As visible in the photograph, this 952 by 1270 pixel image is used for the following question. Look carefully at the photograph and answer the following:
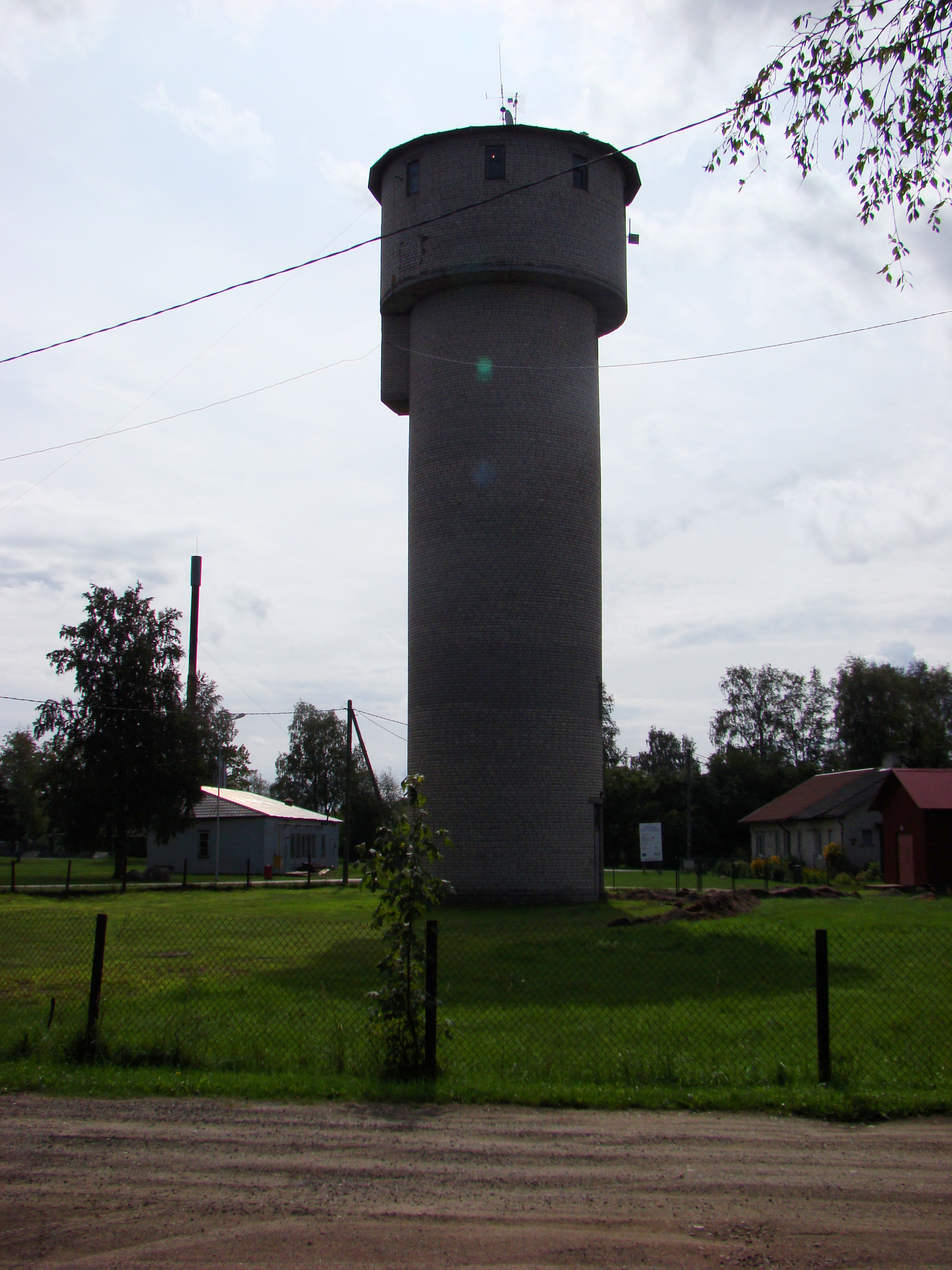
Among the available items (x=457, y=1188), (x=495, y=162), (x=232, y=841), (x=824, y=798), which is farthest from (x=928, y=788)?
(x=457, y=1188)

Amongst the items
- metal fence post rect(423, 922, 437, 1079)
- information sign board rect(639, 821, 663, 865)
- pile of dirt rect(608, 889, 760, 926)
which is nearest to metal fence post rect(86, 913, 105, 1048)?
metal fence post rect(423, 922, 437, 1079)

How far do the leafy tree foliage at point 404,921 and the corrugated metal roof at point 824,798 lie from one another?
1385 inches

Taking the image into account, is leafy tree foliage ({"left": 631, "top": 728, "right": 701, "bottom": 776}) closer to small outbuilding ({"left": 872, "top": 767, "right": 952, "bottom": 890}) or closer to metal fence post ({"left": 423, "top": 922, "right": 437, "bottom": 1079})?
small outbuilding ({"left": 872, "top": 767, "right": 952, "bottom": 890})

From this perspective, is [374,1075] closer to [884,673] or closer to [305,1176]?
[305,1176]

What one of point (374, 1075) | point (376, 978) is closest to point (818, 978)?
point (374, 1075)

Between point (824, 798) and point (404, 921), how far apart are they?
46479mm

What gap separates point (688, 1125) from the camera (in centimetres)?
730

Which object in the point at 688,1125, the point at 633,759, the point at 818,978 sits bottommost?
the point at 688,1125

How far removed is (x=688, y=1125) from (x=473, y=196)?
23939 millimetres

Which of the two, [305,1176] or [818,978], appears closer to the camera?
[305,1176]

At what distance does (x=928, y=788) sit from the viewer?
36.6m

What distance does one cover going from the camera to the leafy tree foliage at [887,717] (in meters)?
74.9

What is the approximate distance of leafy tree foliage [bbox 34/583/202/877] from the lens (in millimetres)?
42938

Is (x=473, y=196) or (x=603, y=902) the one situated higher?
(x=473, y=196)
